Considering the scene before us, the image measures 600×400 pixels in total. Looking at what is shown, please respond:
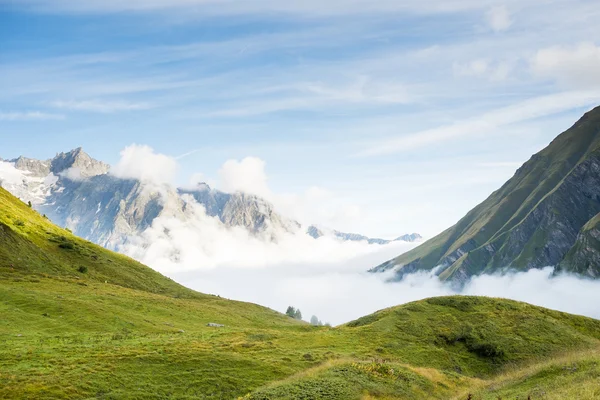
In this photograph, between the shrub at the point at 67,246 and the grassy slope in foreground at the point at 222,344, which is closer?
the grassy slope in foreground at the point at 222,344

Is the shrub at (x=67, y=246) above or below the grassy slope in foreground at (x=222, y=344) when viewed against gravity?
above

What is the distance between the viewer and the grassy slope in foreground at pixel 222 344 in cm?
3825

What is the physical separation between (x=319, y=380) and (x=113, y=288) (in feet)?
233

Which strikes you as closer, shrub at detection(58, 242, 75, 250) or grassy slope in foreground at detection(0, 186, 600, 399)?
grassy slope in foreground at detection(0, 186, 600, 399)

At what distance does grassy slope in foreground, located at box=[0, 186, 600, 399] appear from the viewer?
38250mm

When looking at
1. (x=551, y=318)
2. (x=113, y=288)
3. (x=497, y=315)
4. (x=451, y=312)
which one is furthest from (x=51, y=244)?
(x=551, y=318)

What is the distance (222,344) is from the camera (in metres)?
53.1

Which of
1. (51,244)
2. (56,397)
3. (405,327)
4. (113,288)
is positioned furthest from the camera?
(51,244)

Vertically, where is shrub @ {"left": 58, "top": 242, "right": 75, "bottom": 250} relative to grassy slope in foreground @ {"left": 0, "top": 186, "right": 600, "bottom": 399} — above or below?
above

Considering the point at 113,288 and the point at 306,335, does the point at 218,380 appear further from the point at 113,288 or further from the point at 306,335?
the point at 113,288

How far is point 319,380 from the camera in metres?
38.1

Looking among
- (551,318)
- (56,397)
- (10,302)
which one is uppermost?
(10,302)

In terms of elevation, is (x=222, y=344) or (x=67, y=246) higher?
(x=67, y=246)

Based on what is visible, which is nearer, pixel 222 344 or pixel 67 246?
pixel 222 344
